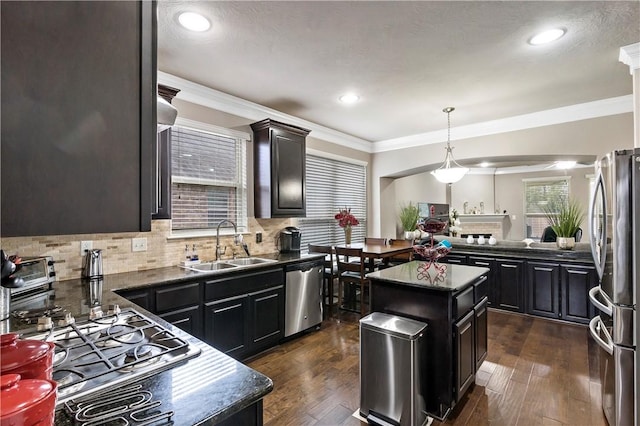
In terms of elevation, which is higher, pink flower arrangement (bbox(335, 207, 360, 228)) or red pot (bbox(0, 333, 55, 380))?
pink flower arrangement (bbox(335, 207, 360, 228))

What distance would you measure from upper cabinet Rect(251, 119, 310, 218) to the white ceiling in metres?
0.37

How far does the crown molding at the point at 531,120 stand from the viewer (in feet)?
11.9

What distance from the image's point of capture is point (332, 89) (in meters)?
3.35

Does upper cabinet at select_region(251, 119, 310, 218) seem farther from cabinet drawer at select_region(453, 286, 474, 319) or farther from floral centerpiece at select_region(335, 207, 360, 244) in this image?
cabinet drawer at select_region(453, 286, 474, 319)

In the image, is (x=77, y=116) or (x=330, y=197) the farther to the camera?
(x=330, y=197)

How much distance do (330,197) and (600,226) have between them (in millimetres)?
3409

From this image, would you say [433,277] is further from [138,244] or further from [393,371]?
[138,244]

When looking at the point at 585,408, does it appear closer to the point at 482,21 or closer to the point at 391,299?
the point at 391,299

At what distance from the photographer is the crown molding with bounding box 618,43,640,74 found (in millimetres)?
2507

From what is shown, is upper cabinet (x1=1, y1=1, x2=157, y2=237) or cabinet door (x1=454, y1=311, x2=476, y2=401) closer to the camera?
upper cabinet (x1=1, y1=1, x2=157, y2=237)

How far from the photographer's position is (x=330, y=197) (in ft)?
16.6

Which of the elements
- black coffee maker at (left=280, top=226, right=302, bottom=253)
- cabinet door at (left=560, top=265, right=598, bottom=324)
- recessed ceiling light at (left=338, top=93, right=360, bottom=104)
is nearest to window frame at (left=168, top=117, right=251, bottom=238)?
black coffee maker at (left=280, top=226, right=302, bottom=253)

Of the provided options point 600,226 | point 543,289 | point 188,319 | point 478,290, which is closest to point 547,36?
point 600,226

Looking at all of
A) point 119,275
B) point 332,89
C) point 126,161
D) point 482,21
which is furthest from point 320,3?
point 119,275
